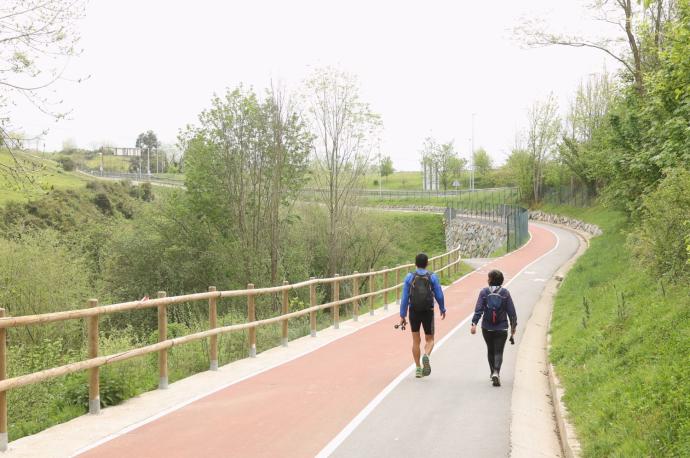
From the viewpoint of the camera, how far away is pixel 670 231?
1367 centimetres

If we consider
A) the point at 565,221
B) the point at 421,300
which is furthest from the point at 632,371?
the point at 565,221

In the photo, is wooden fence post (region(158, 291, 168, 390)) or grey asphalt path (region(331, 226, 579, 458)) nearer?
grey asphalt path (region(331, 226, 579, 458))

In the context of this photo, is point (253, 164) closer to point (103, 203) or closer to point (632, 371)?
point (632, 371)

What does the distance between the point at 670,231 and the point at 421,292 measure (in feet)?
18.5

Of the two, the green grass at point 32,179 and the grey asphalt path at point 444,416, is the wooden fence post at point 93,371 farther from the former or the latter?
the green grass at point 32,179

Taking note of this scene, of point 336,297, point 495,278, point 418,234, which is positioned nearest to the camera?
point 495,278

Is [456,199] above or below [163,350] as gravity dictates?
above

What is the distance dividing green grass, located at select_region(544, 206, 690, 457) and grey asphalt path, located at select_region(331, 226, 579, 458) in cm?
91

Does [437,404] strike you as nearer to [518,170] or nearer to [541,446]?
[541,446]

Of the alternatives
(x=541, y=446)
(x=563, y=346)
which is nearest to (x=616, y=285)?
(x=563, y=346)

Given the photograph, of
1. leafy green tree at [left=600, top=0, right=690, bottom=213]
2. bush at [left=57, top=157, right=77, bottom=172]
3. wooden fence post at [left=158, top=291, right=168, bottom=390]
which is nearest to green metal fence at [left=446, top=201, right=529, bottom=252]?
leafy green tree at [left=600, top=0, right=690, bottom=213]

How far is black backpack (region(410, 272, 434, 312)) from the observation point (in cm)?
1113

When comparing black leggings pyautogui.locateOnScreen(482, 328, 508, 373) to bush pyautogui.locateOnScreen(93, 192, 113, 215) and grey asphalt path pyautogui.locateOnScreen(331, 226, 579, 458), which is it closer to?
grey asphalt path pyautogui.locateOnScreen(331, 226, 579, 458)

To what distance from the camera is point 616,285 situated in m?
17.6
